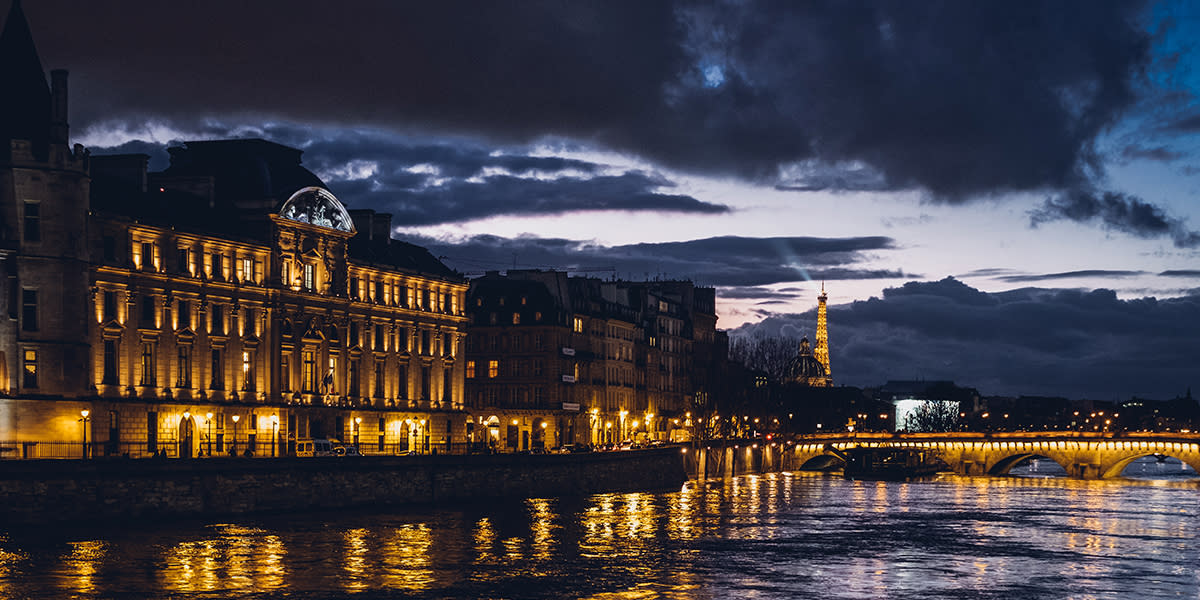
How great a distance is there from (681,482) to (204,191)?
4239 centimetres

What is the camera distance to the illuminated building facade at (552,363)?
470 ft

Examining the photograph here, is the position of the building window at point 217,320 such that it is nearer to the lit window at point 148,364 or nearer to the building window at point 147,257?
the lit window at point 148,364

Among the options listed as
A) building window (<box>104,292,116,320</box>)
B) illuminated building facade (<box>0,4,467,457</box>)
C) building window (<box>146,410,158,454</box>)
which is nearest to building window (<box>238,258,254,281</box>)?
illuminated building facade (<box>0,4,467,457</box>)

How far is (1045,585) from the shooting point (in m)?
57.5

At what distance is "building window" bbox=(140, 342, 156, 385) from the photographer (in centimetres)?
9050

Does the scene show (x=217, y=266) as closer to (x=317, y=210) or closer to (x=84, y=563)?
(x=317, y=210)

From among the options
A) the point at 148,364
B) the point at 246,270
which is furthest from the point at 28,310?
the point at 246,270

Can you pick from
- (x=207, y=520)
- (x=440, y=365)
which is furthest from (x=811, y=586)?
(x=440, y=365)

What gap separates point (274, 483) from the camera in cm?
8019

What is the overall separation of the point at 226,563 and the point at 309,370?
4824 cm

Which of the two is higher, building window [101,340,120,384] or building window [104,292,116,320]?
building window [104,292,116,320]

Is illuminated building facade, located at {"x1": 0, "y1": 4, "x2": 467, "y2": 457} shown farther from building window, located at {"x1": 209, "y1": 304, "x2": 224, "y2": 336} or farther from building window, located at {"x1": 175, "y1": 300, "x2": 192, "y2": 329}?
building window, located at {"x1": 209, "y1": 304, "x2": 224, "y2": 336}

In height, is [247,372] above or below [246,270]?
below

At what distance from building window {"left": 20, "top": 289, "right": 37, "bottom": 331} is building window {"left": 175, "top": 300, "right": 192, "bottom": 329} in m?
12.8
